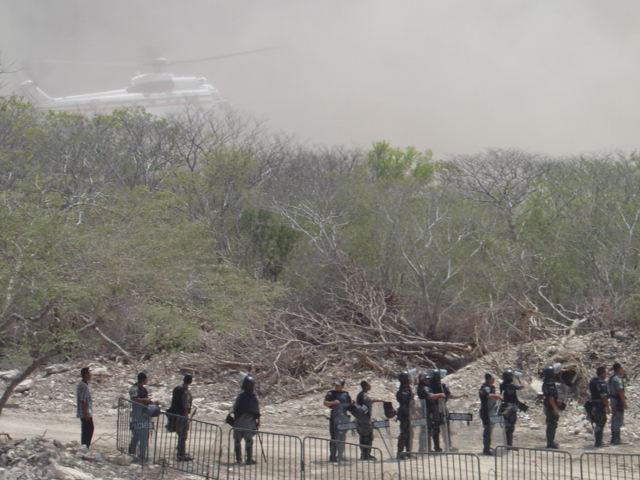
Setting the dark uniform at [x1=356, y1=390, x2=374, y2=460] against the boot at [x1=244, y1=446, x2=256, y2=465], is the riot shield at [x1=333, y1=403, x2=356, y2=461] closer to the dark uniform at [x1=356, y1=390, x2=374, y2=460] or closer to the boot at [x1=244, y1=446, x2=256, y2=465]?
the dark uniform at [x1=356, y1=390, x2=374, y2=460]

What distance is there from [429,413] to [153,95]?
352 feet

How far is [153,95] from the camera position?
11425 cm

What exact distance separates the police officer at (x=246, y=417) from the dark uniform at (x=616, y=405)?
580 cm

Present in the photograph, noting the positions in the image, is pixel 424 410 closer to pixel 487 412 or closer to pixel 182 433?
pixel 487 412

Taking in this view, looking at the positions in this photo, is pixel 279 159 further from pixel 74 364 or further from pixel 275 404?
pixel 275 404

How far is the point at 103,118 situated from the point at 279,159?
10215mm

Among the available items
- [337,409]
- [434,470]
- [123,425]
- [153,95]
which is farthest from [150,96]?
[434,470]

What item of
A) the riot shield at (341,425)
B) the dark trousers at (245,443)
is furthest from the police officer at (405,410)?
the dark trousers at (245,443)

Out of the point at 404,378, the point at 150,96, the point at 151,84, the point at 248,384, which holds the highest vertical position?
the point at 151,84

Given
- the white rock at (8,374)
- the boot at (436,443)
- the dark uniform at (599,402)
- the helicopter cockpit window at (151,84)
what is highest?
the helicopter cockpit window at (151,84)

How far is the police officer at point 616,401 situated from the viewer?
43.0 ft

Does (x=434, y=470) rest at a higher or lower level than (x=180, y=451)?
lower

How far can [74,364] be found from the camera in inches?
858

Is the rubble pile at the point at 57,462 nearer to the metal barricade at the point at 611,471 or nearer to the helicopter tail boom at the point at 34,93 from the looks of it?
the metal barricade at the point at 611,471
